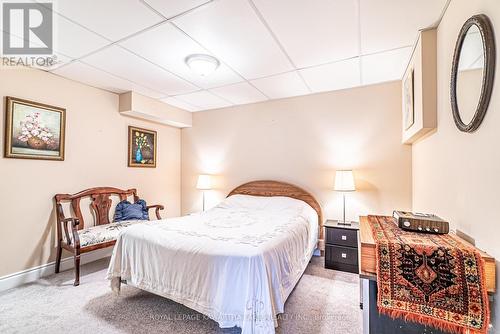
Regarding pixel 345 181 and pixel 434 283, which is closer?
pixel 434 283

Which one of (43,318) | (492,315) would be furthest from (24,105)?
(492,315)

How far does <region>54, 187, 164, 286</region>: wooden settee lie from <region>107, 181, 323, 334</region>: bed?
2.27 ft

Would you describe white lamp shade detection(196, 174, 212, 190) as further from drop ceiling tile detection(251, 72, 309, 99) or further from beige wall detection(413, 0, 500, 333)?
beige wall detection(413, 0, 500, 333)

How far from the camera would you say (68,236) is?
276 cm

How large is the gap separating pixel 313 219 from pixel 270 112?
6.22 feet

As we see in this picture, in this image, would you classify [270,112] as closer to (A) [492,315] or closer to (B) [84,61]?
(B) [84,61]

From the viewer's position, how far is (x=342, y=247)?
2.86m

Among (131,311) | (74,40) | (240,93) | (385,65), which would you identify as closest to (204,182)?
(240,93)

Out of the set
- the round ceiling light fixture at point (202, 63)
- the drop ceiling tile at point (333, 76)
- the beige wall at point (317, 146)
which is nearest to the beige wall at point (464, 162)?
the beige wall at point (317, 146)

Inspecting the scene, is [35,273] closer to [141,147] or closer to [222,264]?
[141,147]

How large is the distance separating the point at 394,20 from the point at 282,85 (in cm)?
155

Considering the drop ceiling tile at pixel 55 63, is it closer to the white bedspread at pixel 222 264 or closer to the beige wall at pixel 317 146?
the white bedspread at pixel 222 264

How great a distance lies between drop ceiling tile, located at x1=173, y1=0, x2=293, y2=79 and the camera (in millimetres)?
1784

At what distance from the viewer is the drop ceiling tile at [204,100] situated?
3654 millimetres
